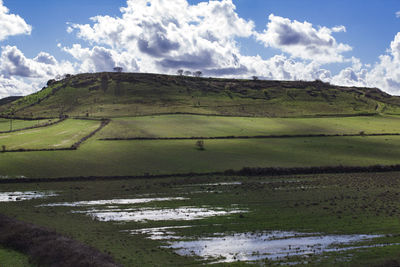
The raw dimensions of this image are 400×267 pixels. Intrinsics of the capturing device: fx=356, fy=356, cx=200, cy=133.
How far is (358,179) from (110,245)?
162 ft

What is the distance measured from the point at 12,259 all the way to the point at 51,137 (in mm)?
79213

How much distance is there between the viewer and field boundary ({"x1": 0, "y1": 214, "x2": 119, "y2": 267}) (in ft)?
87.4

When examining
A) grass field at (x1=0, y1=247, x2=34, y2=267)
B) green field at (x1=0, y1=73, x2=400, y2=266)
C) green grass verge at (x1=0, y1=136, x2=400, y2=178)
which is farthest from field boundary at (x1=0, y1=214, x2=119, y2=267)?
green grass verge at (x1=0, y1=136, x2=400, y2=178)

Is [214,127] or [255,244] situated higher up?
[214,127]

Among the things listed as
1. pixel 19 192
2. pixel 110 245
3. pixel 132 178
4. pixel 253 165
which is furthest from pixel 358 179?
pixel 19 192

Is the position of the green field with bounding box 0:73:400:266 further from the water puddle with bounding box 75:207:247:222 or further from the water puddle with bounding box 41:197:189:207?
the water puddle with bounding box 41:197:189:207

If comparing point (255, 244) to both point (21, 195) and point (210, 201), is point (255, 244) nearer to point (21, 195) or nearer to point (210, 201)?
point (210, 201)

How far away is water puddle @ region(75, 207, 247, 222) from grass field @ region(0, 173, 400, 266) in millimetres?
368

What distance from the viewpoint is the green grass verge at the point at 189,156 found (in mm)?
68312

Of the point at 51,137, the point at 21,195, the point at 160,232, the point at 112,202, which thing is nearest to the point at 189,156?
the point at 112,202

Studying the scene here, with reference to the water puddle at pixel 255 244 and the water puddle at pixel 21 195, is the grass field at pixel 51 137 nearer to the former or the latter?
the water puddle at pixel 21 195

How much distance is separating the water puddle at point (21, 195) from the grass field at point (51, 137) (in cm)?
3251

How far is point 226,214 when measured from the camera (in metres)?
42.3

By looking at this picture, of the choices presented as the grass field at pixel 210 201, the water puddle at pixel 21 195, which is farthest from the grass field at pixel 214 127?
the water puddle at pixel 21 195
